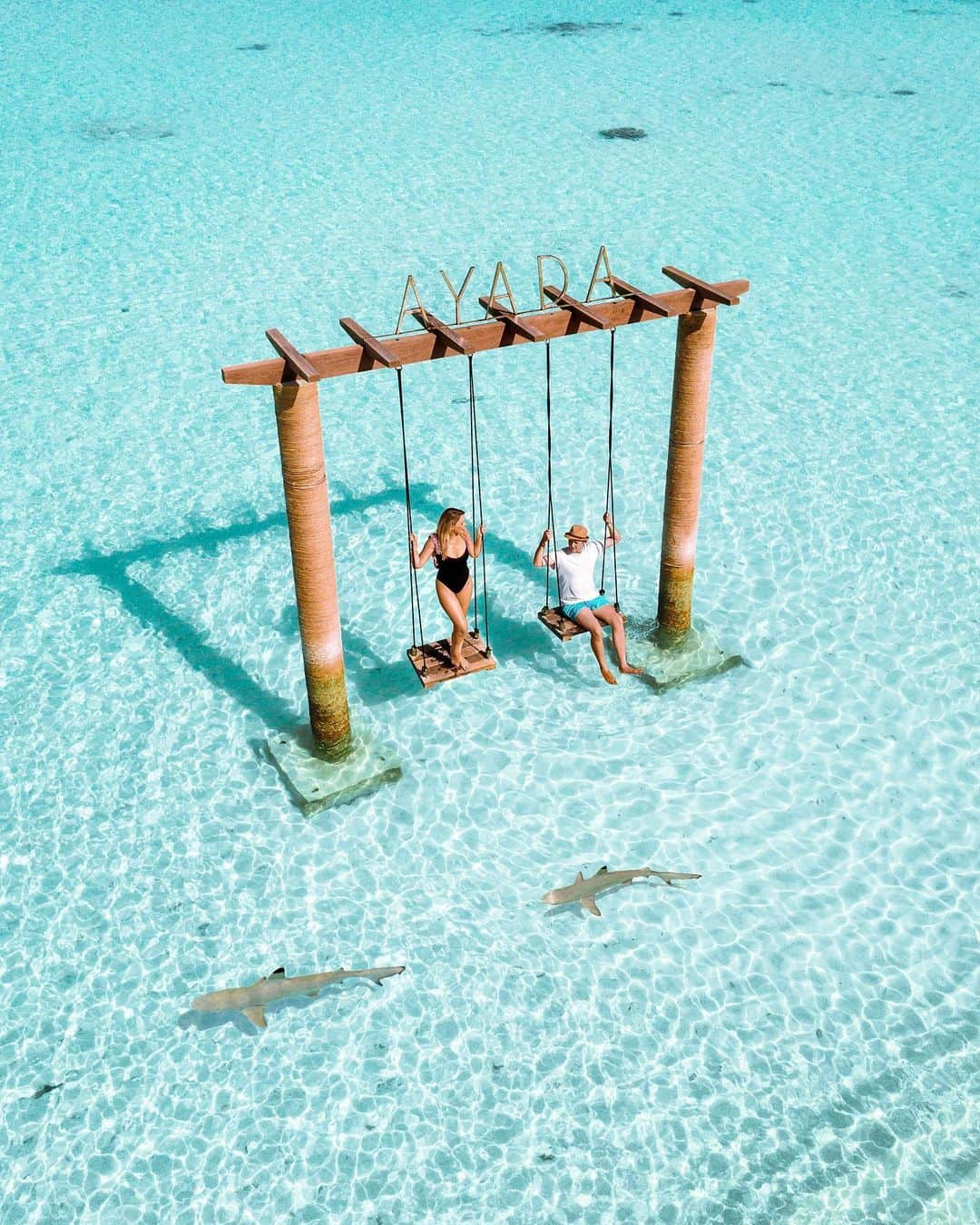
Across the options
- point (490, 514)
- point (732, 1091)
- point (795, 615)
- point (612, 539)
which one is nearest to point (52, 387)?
point (490, 514)

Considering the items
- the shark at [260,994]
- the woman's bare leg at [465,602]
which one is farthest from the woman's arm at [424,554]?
the shark at [260,994]

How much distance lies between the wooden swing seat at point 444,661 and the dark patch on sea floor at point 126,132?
17.0 meters

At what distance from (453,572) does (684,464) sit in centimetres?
190

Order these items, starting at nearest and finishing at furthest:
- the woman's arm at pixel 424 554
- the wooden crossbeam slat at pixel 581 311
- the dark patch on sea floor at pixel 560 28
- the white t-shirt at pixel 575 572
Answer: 1. the wooden crossbeam slat at pixel 581 311
2. the woman's arm at pixel 424 554
3. the white t-shirt at pixel 575 572
4. the dark patch on sea floor at pixel 560 28

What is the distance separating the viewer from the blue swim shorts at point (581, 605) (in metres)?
8.24

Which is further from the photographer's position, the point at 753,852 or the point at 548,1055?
the point at 753,852

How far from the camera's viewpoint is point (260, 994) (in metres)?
6.48

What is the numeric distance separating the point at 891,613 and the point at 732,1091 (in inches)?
193

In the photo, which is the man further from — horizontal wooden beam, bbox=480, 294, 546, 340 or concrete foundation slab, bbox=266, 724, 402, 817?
concrete foundation slab, bbox=266, 724, 402, 817

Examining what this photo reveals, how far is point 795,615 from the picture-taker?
973cm

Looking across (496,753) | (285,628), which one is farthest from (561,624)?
(285,628)

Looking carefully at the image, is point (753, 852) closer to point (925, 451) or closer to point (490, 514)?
point (490, 514)

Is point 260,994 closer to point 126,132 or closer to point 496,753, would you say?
point 496,753

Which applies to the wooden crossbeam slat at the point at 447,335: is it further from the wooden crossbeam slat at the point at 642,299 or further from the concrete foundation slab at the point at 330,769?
the concrete foundation slab at the point at 330,769
